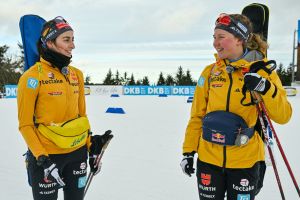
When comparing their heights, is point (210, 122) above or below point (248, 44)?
below

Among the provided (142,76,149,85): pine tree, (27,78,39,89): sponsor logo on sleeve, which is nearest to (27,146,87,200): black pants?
(27,78,39,89): sponsor logo on sleeve

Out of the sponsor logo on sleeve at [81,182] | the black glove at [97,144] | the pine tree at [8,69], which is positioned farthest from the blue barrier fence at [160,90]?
the sponsor logo on sleeve at [81,182]

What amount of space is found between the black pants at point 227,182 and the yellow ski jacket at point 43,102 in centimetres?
115

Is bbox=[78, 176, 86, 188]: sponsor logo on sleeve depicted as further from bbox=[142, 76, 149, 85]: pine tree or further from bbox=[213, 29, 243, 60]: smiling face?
bbox=[142, 76, 149, 85]: pine tree

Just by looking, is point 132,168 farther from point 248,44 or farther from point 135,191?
point 248,44

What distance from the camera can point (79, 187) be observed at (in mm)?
3078

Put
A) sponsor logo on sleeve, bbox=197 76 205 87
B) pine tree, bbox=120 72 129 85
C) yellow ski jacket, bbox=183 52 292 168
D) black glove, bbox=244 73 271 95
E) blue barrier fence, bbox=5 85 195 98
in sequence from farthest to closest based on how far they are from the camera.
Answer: pine tree, bbox=120 72 129 85, blue barrier fence, bbox=5 85 195 98, sponsor logo on sleeve, bbox=197 76 205 87, yellow ski jacket, bbox=183 52 292 168, black glove, bbox=244 73 271 95

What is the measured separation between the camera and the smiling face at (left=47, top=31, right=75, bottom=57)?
296 cm

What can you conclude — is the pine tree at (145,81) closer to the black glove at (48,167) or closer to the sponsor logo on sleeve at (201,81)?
the sponsor logo on sleeve at (201,81)

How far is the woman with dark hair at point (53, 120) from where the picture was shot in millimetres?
2746

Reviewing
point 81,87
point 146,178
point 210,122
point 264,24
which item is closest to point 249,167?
point 210,122

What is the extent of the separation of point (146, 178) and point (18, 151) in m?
3.09

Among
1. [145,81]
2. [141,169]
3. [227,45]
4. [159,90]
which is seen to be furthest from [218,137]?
[145,81]

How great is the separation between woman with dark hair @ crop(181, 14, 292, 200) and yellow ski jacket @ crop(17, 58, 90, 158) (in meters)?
1.16
